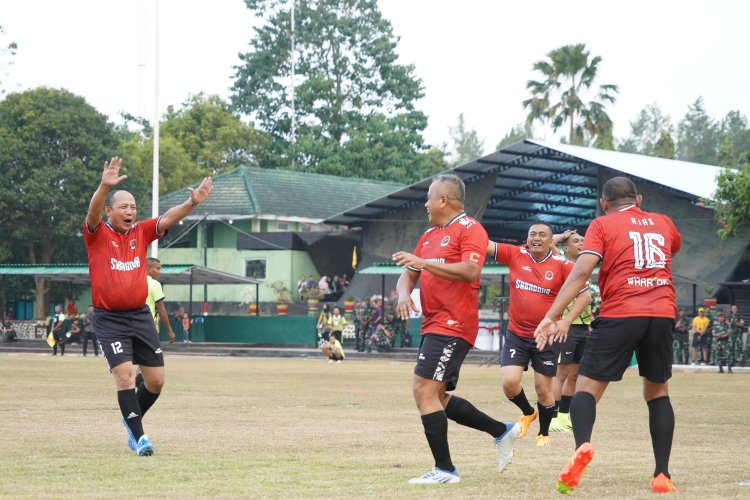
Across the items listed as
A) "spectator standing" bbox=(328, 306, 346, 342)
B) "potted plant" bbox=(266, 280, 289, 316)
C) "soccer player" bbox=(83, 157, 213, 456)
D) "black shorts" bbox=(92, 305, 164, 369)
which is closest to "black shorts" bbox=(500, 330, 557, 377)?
"black shorts" bbox=(92, 305, 164, 369)

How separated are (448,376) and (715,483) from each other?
1945 mm

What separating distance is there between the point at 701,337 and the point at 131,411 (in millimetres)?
28458

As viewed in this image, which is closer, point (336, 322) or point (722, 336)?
point (722, 336)

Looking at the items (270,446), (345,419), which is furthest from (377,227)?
(270,446)

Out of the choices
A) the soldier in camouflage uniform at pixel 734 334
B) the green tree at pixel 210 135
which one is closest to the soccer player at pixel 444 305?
the soldier in camouflage uniform at pixel 734 334

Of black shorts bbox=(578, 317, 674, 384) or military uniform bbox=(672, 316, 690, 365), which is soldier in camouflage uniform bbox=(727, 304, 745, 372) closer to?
military uniform bbox=(672, 316, 690, 365)

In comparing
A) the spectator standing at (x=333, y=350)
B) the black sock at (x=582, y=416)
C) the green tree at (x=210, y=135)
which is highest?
the green tree at (x=210, y=135)

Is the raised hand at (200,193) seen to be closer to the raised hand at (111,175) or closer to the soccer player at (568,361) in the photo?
the raised hand at (111,175)

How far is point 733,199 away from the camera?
132 feet

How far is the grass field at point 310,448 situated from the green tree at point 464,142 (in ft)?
417

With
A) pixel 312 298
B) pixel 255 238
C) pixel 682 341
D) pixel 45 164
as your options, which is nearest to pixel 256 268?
pixel 255 238

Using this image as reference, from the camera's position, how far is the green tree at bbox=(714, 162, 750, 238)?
39.5 m

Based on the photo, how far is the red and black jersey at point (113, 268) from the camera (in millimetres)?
10539

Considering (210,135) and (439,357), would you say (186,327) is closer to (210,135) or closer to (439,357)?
(210,135)
